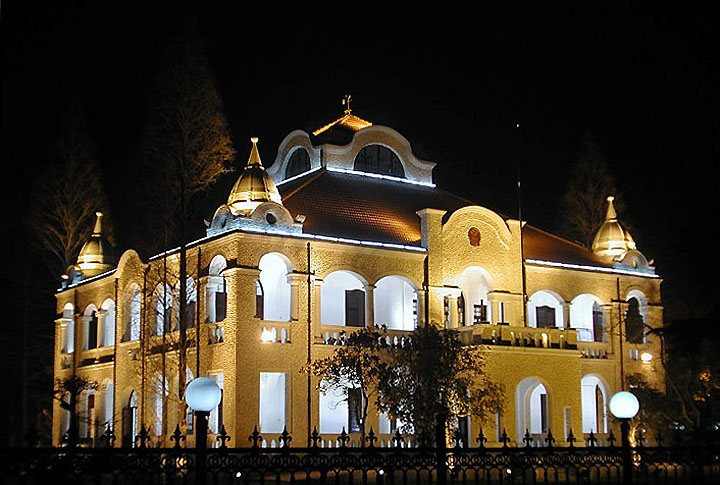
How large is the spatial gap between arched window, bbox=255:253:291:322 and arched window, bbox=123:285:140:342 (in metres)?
5.06

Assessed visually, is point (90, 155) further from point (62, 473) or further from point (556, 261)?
point (62, 473)

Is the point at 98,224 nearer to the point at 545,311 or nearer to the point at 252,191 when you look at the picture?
the point at 252,191

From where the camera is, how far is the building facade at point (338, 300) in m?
31.7

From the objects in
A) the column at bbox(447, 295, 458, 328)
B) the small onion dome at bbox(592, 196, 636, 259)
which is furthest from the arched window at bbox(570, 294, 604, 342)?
the column at bbox(447, 295, 458, 328)

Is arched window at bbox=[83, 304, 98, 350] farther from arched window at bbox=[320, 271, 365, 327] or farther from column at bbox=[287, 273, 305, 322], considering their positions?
column at bbox=[287, 273, 305, 322]

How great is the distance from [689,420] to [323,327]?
466 inches

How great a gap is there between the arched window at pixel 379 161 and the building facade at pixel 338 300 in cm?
6

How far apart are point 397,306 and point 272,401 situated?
5.83 m

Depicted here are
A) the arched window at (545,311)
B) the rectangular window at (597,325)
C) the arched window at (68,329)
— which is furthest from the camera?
the arched window at (68,329)

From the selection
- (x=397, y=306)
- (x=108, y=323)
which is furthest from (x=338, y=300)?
(x=108, y=323)

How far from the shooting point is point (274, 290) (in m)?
35.5

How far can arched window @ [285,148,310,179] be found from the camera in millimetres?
39344

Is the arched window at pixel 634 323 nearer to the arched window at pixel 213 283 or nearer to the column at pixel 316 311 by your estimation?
the column at pixel 316 311

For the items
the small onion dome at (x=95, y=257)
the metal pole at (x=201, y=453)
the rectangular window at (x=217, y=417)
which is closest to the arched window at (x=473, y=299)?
the rectangular window at (x=217, y=417)
